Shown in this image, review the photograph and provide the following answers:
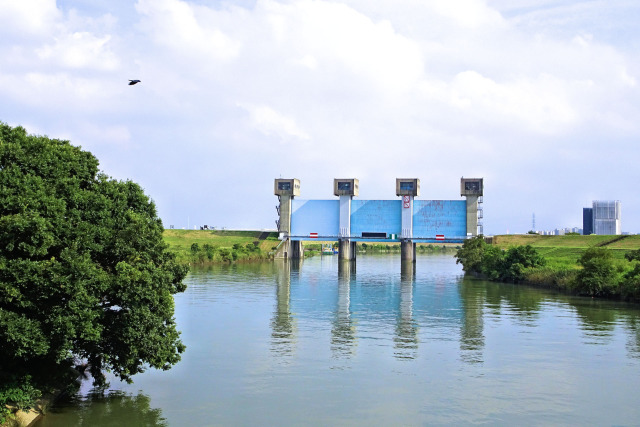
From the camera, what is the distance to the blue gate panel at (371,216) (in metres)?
107

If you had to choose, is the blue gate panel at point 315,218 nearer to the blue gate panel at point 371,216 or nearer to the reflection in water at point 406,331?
the blue gate panel at point 371,216

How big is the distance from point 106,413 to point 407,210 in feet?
291

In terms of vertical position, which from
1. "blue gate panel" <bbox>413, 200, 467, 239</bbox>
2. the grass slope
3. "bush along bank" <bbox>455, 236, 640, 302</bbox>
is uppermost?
"blue gate panel" <bbox>413, 200, 467, 239</bbox>

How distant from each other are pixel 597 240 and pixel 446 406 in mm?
91386

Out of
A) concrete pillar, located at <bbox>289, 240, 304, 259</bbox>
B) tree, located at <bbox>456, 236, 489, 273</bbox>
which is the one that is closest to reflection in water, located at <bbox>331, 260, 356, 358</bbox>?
tree, located at <bbox>456, 236, 489, 273</bbox>

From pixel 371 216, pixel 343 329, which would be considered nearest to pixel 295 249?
pixel 371 216

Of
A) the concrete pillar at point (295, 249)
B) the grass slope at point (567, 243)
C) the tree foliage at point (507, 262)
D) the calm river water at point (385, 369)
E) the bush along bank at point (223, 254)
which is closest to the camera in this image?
the calm river water at point (385, 369)

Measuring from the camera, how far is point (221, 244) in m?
120

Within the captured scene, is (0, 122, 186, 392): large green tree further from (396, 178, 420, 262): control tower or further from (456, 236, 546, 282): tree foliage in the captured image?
(396, 178, 420, 262): control tower

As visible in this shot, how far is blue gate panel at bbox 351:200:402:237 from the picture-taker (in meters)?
107

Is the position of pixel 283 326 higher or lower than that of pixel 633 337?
lower

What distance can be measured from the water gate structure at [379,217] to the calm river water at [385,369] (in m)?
57.3

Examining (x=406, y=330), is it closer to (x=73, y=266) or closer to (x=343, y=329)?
(x=343, y=329)

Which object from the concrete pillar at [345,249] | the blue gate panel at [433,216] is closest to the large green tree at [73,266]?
the concrete pillar at [345,249]
